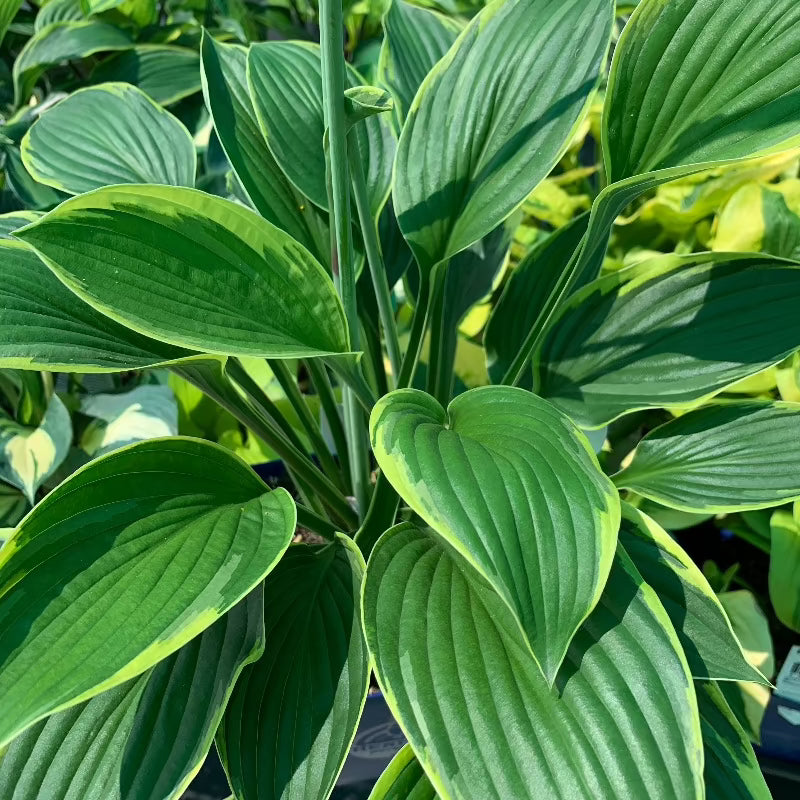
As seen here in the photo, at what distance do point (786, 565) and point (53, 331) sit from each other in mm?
653

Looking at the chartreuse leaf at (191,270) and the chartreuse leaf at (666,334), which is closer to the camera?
the chartreuse leaf at (191,270)

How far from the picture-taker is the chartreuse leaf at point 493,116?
582mm

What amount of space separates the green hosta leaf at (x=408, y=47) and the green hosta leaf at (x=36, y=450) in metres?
0.46

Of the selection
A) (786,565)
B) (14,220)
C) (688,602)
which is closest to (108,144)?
(14,220)

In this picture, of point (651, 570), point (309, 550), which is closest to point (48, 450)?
A: point (309, 550)

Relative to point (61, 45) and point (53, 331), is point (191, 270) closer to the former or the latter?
point (53, 331)

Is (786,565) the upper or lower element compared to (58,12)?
lower

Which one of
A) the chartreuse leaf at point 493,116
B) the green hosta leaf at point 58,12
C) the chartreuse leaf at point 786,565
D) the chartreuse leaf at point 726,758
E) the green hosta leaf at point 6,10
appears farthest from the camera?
the green hosta leaf at point 58,12

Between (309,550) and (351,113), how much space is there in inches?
12.5

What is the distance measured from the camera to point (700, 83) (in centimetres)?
50

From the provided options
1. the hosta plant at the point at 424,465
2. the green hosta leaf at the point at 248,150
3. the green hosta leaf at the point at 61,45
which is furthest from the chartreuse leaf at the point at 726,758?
the green hosta leaf at the point at 61,45

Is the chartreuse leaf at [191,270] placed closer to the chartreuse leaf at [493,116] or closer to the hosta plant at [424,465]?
the hosta plant at [424,465]

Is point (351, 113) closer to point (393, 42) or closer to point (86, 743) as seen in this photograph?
point (393, 42)

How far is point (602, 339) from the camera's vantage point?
614mm
